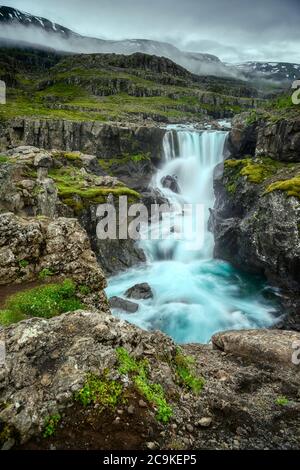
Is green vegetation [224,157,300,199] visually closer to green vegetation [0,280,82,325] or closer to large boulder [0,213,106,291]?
large boulder [0,213,106,291]

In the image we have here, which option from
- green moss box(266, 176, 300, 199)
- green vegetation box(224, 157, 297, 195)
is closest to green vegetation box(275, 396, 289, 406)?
green moss box(266, 176, 300, 199)

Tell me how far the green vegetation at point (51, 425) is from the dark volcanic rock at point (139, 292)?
2341cm

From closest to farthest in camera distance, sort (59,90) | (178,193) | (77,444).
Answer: (77,444) → (178,193) → (59,90)

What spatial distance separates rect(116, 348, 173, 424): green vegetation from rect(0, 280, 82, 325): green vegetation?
4.46m

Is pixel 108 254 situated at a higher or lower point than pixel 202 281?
higher

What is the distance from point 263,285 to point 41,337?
27378 mm

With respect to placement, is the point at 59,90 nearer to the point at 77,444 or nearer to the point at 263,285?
the point at 263,285

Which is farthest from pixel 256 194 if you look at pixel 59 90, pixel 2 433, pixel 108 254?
pixel 59 90

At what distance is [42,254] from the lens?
16.0 meters

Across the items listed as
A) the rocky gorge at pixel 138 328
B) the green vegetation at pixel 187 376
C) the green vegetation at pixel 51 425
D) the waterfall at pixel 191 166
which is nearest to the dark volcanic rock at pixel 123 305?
the rocky gorge at pixel 138 328

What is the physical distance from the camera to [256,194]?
3609cm

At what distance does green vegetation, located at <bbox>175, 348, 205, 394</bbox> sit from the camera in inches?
429

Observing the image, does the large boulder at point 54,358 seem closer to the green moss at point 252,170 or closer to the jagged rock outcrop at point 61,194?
the jagged rock outcrop at point 61,194

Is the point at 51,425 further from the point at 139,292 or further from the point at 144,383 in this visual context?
the point at 139,292
